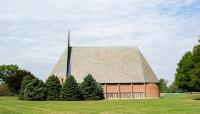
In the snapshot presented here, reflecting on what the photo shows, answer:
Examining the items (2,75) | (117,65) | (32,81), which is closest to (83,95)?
(32,81)

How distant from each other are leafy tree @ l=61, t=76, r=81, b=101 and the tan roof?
9587 mm

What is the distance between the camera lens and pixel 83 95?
69875 mm

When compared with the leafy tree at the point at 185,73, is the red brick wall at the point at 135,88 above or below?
below

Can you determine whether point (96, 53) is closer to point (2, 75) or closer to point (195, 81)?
point (195, 81)

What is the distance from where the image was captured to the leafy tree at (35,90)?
6775 cm

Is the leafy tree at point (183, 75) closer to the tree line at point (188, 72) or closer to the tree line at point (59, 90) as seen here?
the tree line at point (188, 72)

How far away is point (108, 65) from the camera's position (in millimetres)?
82500

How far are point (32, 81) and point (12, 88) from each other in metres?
34.4

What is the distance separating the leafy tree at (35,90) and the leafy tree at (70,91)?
3.29 metres

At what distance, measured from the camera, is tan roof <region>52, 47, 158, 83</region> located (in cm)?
8044

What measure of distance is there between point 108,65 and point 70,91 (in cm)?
1643

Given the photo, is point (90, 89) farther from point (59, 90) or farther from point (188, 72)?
point (188, 72)

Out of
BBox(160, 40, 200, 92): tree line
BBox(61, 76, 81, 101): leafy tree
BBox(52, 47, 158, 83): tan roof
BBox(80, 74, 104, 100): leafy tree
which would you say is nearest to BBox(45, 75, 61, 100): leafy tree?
BBox(61, 76, 81, 101): leafy tree

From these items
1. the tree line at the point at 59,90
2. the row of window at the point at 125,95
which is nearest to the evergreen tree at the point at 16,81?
the row of window at the point at 125,95
